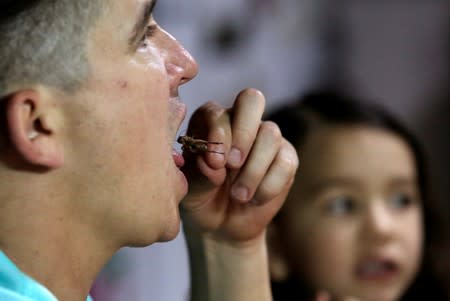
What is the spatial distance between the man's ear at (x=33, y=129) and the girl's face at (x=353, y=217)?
33.0 inches

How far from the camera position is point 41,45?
0.81 metres

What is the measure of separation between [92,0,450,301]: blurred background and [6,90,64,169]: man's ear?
4.67 feet

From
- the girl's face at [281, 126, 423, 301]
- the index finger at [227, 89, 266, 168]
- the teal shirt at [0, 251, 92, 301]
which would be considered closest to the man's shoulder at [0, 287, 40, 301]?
the teal shirt at [0, 251, 92, 301]

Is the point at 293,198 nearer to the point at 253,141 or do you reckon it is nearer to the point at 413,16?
the point at 253,141

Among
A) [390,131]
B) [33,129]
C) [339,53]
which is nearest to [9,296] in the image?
[33,129]

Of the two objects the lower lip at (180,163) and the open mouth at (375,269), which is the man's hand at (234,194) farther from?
the open mouth at (375,269)

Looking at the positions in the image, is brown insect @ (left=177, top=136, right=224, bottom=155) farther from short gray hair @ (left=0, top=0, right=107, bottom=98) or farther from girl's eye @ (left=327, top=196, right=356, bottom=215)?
girl's eye @ (left=327, top=196, right=356, bottom=215)

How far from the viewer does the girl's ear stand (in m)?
1.64

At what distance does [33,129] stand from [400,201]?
0.94m

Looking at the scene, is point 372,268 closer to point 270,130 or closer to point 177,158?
point 270,130

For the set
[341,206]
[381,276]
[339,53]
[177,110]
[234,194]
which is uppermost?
[177,110]

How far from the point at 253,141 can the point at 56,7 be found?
1.03ft

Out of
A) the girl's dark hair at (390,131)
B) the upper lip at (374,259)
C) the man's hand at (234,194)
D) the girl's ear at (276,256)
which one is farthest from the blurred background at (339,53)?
the man's hand at (234,194)

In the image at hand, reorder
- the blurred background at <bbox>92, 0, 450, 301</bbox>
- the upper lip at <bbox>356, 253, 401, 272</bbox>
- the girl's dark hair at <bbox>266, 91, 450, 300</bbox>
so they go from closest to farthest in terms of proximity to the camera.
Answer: the upper lip at <bbox>356, 253, 401, 272</bbox>, the girl's dark hair at <bbox>266, 91, 450, 300</bbox>, the blurred background at <bbox>92, 0, 450, 301</bbox>
